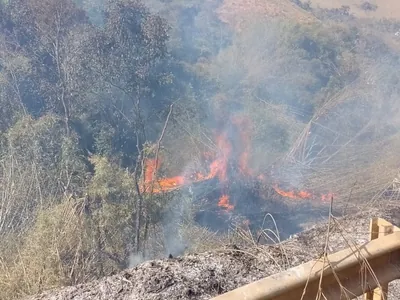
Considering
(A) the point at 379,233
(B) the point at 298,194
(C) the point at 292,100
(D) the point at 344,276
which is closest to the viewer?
(D) the point at 344,276

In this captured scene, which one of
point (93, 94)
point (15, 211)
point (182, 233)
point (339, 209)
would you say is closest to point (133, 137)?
point (93, 94)

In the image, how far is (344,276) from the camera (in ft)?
8.55

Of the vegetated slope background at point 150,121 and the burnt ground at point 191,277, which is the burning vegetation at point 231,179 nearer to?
the vegetated slope background at point 150,121

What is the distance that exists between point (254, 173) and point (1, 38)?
1227 centimetres

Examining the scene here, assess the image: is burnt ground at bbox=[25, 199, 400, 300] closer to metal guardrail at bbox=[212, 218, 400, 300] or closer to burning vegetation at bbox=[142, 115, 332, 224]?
metal guardrail at bbox=[212, 218, 400, 300]

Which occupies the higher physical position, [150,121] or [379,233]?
[379,233]

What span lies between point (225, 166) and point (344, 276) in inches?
680

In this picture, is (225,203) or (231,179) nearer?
(225,203)

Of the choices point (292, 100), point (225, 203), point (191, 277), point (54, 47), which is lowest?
point (225, 203)

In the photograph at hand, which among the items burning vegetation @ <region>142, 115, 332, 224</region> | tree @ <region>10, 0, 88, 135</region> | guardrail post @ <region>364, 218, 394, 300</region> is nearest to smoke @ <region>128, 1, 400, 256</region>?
burning vegetation @ <region>142, 115, 332, 224</region>

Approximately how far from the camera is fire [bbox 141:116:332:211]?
1806cm

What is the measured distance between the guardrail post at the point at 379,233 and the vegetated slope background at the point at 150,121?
428 centimetres

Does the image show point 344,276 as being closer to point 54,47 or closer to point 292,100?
point 54,47

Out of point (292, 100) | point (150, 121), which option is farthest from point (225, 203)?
point (292, 100)
